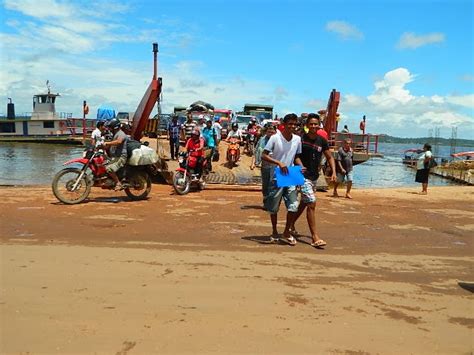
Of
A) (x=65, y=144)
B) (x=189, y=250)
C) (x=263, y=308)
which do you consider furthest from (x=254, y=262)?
(x=65, y=144)

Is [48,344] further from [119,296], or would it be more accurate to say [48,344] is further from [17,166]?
[17,166]

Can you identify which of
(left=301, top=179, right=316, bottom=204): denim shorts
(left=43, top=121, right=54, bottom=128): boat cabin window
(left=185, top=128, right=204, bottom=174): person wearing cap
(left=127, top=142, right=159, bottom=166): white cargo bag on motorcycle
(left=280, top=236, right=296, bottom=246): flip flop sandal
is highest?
(left=43, top=121, right=54, bottom=128): boat cabin window

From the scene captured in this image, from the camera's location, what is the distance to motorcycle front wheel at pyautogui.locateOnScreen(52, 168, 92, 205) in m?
9.19

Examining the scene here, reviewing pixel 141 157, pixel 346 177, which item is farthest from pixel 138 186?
pixel 346 177

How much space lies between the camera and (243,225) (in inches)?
299

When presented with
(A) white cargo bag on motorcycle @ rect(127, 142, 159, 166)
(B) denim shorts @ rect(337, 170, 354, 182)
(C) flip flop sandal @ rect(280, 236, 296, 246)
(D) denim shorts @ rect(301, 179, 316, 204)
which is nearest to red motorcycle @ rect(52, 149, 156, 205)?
(A) white cargo bag on motorcycle @ rect(127, 142, 159, 166)

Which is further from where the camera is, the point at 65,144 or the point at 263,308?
the point at 65,144

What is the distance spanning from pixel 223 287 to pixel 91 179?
5955 millimetres

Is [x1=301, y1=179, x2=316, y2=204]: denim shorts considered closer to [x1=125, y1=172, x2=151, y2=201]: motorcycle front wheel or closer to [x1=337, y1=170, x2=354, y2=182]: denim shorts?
[x1=125, y1=172, x2=151, y2=201]: motorcycle front wheel

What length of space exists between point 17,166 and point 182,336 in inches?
912

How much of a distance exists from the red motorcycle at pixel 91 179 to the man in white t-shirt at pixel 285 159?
4.50 meters

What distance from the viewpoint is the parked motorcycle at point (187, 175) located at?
37.1 ft

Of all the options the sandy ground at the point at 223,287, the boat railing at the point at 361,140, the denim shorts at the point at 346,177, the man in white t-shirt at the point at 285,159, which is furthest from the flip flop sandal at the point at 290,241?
the boat railing at the point at 361,140

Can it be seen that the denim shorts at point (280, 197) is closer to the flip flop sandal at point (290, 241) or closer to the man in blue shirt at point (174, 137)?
the flip flop sandal at point (290, 241)
